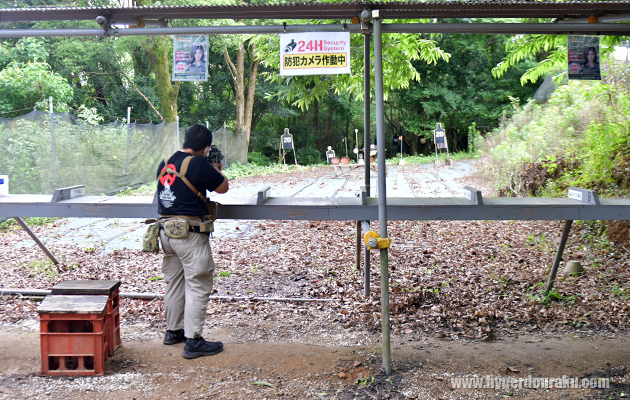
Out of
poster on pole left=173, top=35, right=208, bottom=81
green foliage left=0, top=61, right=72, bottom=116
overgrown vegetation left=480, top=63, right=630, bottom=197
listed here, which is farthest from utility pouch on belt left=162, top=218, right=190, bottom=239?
green foliage left=0, top=61, right=72, bottom=116

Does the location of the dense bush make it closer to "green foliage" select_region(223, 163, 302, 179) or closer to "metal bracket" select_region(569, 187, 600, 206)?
"green foliage" select_region(223, 163, 302, 179)

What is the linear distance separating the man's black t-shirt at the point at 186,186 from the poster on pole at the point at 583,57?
346 cm

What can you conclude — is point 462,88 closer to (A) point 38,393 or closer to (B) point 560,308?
(B) point 560,308

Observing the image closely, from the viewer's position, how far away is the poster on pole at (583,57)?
477 centimetres

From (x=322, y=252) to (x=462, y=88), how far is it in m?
30.7

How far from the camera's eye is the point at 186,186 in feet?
14.2

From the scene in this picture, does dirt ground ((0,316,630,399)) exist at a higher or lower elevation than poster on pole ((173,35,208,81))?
lower

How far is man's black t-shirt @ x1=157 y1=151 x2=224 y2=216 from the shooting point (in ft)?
14.1

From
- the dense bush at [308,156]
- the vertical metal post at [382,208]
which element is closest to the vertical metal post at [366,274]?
the vertical metal post at [382,208]

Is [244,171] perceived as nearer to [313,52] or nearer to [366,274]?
[366,274]

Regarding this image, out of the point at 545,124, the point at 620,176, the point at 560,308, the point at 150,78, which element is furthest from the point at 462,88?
the point at 560,308

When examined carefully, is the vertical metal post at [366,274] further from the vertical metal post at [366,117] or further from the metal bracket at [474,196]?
the metal bracket at [474,196]

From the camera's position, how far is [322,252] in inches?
325

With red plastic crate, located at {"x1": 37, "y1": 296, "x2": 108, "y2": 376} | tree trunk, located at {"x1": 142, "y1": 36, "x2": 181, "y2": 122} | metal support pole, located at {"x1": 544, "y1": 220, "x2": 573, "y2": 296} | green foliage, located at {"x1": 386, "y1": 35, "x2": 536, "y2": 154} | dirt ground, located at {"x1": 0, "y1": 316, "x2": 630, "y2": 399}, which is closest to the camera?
dirt ground, located at {"x1": 0, "y1": 316, "x2": 630, "y2": 399}
